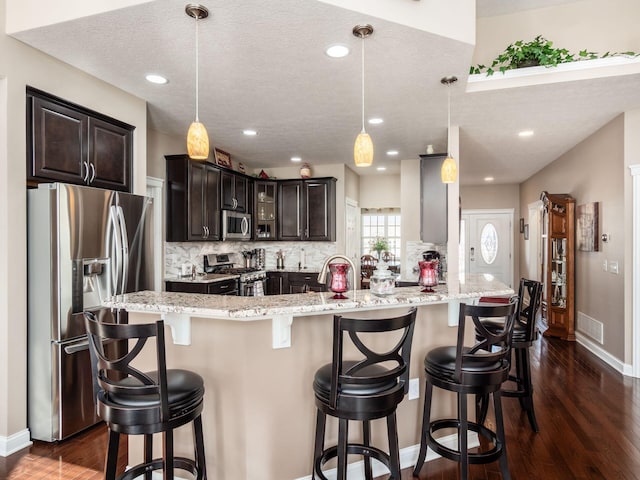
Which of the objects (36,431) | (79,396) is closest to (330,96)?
(79,396)

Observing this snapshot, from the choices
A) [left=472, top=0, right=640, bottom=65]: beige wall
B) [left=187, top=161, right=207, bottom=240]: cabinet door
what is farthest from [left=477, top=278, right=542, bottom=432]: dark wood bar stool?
[left=187, top=161, right=207, bottom=240]: cabinet door

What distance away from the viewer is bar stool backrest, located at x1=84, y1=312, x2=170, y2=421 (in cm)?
158

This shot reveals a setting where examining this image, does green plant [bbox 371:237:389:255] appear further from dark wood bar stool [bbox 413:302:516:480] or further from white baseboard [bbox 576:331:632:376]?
dark wood bar stool [bbox 413:302:516:480]

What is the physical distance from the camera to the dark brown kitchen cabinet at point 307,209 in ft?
21.5

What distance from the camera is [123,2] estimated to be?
2250mm

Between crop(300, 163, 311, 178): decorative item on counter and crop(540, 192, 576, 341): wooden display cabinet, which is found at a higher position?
crop(300, 163, 311, 178): decorative item on counter

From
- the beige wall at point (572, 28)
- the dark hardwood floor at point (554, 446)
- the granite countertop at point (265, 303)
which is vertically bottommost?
the dark hardwood floor at point (554, 446)

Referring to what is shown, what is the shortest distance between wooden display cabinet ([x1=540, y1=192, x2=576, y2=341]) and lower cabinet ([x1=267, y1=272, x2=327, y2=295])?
345 cm

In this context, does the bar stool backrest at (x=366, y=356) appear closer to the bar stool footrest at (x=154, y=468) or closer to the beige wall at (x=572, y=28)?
the bar stool footrest at (x=154, y=468)

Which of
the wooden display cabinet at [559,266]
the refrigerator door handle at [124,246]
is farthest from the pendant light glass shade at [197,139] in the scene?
the wooden display cabinet at [559,266]

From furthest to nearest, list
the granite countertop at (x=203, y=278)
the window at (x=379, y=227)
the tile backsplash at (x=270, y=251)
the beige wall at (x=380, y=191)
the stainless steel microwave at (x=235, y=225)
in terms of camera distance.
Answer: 1. the window at (x=379, y=227)
2. the beige wall at (x=380, y=191)
3. the stainless steel microwave at (x=235, y=225)
4. the tile backsplash at (x=270, y=251)
5. the granite countertop at (x=203, y=278)

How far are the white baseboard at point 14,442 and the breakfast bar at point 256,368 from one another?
934 mm

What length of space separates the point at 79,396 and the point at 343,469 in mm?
2086

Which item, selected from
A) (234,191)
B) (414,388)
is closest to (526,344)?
(414,388)
